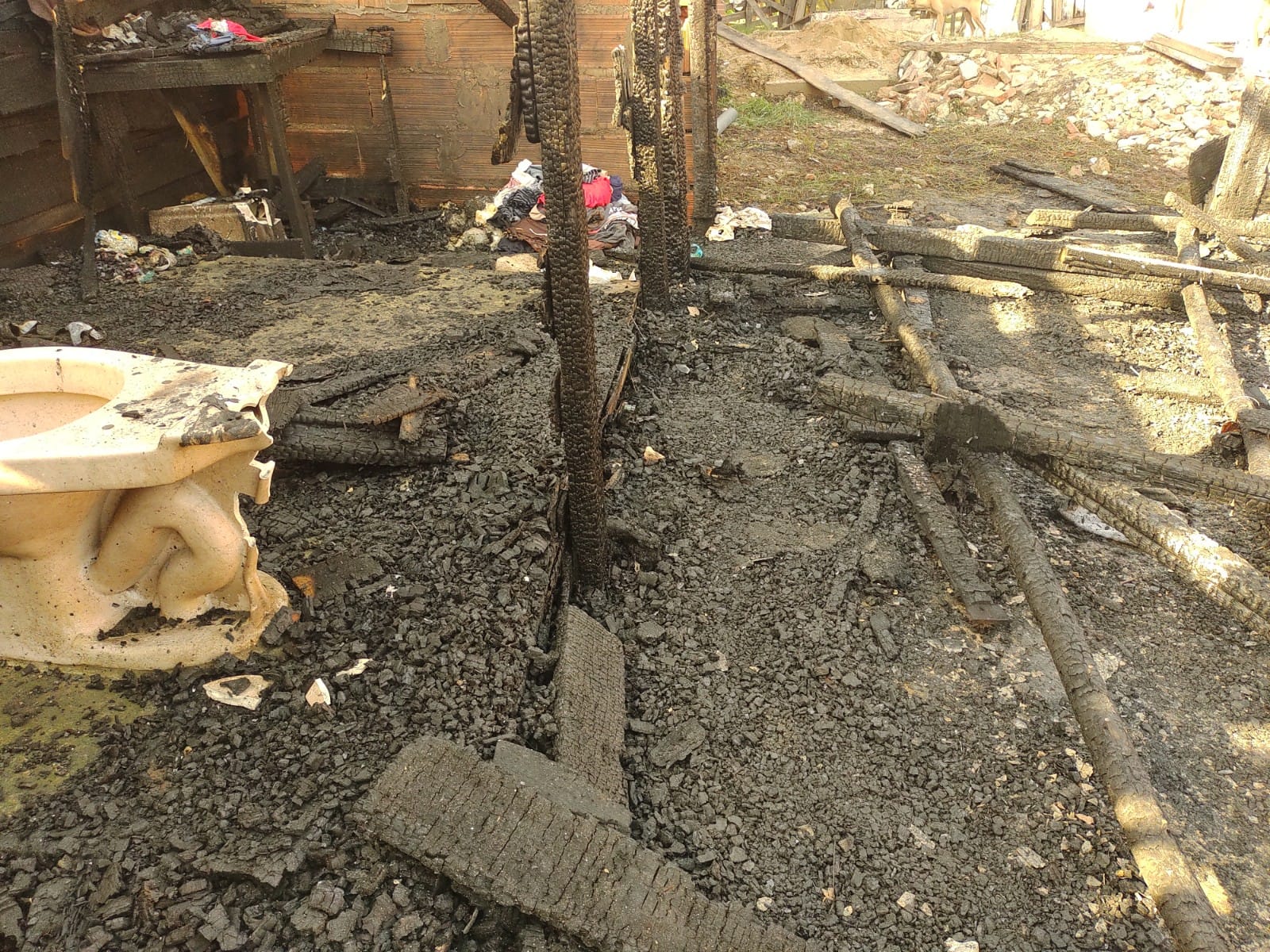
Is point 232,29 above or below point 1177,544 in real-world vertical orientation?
above

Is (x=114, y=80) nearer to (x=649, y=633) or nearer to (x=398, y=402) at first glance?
(x=398, y=402)

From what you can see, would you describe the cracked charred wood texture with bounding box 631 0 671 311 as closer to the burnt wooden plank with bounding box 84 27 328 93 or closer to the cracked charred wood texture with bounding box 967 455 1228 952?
the burnt wooden plank with bounding box 84 27 328 93

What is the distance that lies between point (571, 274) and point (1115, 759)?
2572mm

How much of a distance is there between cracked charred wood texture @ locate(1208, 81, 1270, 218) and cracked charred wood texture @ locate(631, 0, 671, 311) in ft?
15.7

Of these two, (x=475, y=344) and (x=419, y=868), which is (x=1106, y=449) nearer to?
(x=419, y=868)

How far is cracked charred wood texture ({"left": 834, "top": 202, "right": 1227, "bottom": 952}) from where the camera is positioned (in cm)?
233

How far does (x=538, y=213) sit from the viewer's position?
26.7 ft

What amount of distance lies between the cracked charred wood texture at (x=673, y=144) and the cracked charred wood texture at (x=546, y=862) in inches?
193

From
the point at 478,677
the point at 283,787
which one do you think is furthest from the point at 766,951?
the point at 283,787

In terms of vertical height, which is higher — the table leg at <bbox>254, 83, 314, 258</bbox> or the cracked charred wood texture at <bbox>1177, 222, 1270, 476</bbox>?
the table leg at <bbox>254, 83, 314, 258</bbox>

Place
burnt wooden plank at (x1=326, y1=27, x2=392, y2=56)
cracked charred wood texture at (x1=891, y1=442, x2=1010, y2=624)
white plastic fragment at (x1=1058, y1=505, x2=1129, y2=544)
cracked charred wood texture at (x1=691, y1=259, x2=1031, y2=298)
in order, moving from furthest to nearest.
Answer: burnt wooden plank at (x1=326, y1=27, x2=392, y2=56) → cracked charred wood texture at (x1=691, y1=259, x2=1031, y2=298) → white plastic fragment at (x1=1058, y1=505, x2=1129, y2=544) → cracked charred wood texture at (x1=891, y1=442, x2=1010, y2=624)

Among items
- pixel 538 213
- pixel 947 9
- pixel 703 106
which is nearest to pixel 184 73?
pixel 538 213

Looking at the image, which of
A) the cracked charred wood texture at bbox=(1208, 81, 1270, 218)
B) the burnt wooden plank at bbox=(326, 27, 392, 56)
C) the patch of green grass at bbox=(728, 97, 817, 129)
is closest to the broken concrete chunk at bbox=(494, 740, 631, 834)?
the cracked charred wood texture at bbox=(1208, 81, 1270, 218)

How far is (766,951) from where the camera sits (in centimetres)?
246
